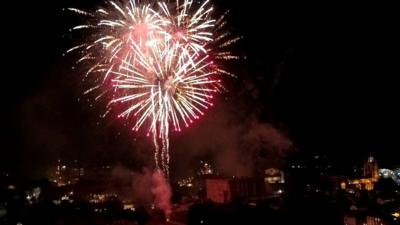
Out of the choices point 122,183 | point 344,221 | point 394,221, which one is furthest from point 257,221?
point 122,183

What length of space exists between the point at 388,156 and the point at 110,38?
2734 cm

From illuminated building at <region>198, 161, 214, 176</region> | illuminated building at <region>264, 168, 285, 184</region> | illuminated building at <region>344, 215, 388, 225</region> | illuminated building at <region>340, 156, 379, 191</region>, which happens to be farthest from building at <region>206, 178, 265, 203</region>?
illuminated building at <region>340, 156, 379, 191</region>

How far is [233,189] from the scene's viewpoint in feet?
70.9

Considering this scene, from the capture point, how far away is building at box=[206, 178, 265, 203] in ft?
70.6

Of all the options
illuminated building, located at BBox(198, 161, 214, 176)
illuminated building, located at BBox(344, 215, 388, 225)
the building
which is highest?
illuminated building, located at BBox(198, 161, 214, 176)

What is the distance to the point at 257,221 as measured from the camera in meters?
15.9

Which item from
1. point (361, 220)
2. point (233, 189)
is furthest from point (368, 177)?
point (361, 220)

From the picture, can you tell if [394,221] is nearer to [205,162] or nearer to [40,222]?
[40,222]

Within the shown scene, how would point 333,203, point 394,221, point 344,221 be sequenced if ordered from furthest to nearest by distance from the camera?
point 333,203 < point 344,221 < point 394,221

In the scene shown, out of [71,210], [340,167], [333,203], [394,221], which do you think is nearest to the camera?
[394,221]

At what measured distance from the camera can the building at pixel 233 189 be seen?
21.5 metres

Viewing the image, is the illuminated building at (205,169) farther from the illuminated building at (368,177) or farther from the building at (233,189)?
the illuminated building at (368,177)

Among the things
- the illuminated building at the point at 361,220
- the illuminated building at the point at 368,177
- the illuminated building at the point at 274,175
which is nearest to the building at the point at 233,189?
the illuminated building at the point at 274,175

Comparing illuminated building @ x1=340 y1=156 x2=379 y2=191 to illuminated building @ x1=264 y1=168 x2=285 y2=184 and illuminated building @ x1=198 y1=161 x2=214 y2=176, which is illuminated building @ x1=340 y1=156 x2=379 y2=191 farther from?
illuminated building @ x1=198 y1=161 x2=214 y2=176
